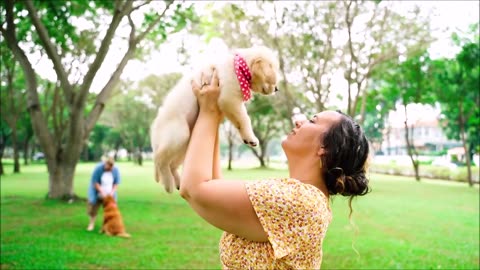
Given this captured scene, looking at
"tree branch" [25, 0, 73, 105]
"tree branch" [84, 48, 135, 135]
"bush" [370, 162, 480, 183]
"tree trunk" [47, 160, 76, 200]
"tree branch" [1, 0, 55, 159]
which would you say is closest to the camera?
"tree branch" [25, 0, 73, 105]

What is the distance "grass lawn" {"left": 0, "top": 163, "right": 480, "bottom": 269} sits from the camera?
24.6ft

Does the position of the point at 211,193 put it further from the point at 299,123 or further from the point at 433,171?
the point at 433,171

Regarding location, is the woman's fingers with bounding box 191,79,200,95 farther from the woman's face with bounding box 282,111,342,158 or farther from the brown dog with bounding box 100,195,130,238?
the brown dog with bounding box 100,195,130,238

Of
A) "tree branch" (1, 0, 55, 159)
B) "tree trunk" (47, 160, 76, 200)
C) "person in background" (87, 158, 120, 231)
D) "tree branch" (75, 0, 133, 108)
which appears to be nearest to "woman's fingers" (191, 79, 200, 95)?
"person in background" (87, 158, 120, 231)

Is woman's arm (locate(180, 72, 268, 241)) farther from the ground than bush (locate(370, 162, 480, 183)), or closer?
farther from the ground

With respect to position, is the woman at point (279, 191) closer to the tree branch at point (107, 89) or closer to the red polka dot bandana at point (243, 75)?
the red polka dot bandana at point (243, 75)

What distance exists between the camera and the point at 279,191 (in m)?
1.71

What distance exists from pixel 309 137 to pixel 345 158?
0.17 metres

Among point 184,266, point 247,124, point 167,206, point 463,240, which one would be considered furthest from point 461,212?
point 247,124

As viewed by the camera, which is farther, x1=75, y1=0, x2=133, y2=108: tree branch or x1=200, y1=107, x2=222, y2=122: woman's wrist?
x1=75, y1=0, x2=133, y2=108: tree branch

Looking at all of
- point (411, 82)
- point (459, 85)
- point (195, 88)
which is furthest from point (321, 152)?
point (411, 82)

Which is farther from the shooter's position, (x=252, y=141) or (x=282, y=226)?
(x=252, y=141)

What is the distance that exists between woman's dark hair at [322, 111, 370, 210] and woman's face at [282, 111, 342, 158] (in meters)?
0.02

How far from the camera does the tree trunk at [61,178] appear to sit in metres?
14.3
